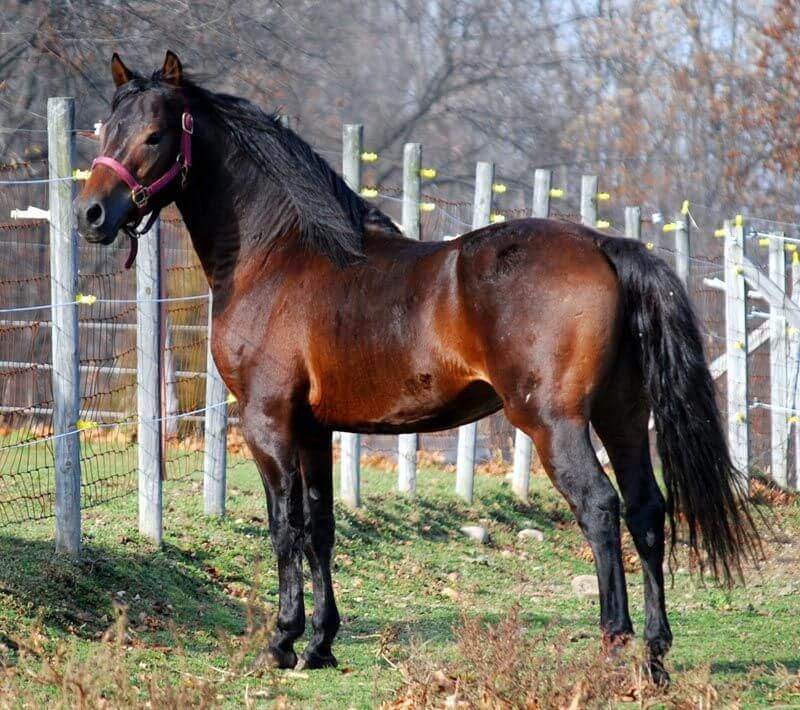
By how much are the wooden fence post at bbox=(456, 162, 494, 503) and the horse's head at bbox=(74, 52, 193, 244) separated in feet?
16.7

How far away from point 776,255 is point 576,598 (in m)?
6.81

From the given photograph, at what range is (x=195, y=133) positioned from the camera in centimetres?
585

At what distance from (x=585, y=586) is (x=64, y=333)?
3.97m

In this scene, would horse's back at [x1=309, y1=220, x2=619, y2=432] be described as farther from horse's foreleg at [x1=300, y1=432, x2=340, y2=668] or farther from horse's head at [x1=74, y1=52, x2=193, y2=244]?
horse's head at [x1=74, y1=52, x2=193, y2=244]

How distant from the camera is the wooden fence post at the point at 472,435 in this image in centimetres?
1055

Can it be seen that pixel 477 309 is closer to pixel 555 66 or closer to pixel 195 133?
pixel 195 133

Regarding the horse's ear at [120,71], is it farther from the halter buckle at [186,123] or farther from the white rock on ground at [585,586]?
the white rock on ground at [585,586]

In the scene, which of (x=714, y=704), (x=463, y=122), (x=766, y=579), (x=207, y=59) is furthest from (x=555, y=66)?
(x=714, y=704)

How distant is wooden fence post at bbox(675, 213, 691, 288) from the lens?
12508 millimetres

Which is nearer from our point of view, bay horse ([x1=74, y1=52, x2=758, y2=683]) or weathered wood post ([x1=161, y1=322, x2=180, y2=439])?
bay horse ([x1=74, y1=52, x2=758, y2=683])

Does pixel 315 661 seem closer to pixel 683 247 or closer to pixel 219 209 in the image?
pixel 219 209

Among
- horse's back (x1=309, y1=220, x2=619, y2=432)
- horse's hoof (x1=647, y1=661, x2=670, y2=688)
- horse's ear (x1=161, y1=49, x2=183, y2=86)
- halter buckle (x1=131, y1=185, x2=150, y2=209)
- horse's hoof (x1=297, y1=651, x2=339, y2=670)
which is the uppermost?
horse's ear (x1=161, y1=49, x2=183, y2=86)

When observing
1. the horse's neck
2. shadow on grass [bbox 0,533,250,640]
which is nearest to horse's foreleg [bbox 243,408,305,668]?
shadow on grass [bbox 0,533,250,640]

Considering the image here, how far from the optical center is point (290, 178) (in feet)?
19.3
